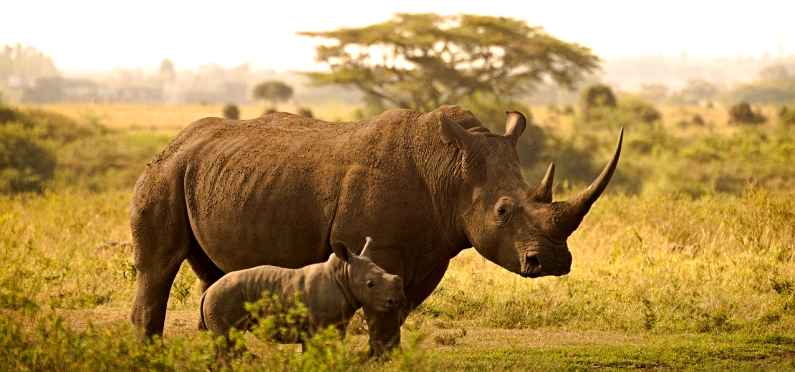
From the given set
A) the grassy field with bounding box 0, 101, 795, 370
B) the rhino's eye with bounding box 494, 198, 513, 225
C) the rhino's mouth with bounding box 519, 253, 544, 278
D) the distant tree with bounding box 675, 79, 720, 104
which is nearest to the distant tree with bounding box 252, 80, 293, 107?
the grassy field with bounding box 0, 101, 795, 370

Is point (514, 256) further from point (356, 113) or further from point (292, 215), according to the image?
point (356, 113)

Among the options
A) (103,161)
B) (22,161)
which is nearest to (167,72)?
(103,161)

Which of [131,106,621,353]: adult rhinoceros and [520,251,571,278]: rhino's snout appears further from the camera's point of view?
[131,106,621,353]: adult rhinoceros

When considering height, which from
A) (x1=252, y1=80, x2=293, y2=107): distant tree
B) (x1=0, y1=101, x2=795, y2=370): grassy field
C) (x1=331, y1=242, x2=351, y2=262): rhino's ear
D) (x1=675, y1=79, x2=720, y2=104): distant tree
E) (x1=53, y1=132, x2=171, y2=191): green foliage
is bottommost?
(x1=675, y1=79, x2=720, y2=104): distant tree

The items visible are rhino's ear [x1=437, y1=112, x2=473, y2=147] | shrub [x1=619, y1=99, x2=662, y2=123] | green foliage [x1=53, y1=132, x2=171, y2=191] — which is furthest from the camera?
shrub [x1=619, y1=99, x2=662, y2=123]

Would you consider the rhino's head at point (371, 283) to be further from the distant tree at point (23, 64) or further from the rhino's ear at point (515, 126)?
the distant tree at point (23, 64)

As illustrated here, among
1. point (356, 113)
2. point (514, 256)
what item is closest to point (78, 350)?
point (514, 256)

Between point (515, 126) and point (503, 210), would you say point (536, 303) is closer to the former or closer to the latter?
point (515, 126)

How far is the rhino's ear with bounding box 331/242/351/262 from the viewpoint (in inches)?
276

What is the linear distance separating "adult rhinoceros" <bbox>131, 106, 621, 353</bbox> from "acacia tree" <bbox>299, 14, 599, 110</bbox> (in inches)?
1159

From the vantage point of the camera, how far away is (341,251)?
23.1ft

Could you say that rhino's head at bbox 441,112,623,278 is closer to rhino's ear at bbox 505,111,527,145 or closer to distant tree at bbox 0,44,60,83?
rhino's ear at bbox 505,111,527,145

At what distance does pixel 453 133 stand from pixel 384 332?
50.1 inches

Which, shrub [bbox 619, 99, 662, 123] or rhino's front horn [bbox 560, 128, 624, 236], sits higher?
rhino's front horn [bbox 560, 128, 624, 236]
